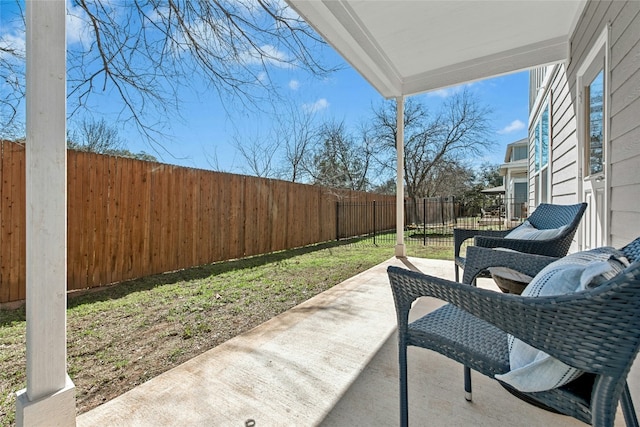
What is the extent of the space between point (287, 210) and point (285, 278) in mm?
2782

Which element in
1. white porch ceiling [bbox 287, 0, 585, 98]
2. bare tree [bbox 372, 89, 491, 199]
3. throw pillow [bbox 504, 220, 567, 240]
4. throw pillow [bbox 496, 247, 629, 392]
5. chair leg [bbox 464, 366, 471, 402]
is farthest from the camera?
bare tree [bbox 372, 89, 491, 199]

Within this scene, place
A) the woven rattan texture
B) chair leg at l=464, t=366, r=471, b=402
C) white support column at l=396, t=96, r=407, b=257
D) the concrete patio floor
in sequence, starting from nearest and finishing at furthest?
the woven rattan texture
the concrete patio floor
chair leg at l=464, t=366, r=471, b=402
white support column at l=396, t=96, r=407, b=257

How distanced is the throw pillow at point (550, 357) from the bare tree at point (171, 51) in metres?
2.40

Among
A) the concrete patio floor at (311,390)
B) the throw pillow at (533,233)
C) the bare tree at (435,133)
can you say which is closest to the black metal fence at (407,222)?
the bare tree at (435,133)

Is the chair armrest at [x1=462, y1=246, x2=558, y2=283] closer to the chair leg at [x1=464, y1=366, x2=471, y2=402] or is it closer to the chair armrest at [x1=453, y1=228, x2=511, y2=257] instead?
the chair leg at [x1=464, y1=366, x2=471, y2=402]

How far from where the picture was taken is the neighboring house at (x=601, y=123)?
1.73 meters

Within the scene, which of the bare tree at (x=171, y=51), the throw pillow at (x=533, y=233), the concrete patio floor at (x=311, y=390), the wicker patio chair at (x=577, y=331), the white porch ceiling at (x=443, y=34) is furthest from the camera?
the white porch ceiling at (x=443, y=34)

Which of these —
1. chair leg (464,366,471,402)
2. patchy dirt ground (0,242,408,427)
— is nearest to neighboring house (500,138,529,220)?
patchy dirt ground (0,242,408,427)

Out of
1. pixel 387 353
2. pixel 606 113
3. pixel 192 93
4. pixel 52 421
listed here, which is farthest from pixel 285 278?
pixel 606 113

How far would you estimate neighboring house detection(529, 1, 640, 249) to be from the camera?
1729 millimetres

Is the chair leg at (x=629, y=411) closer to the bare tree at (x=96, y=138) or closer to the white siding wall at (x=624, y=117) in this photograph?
the white siding wall at (x=624, y=117)

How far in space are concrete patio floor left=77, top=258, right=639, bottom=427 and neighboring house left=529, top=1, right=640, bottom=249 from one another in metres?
1.13

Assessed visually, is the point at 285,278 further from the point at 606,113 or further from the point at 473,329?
the point at 606,113

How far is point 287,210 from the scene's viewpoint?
650 centimetres
